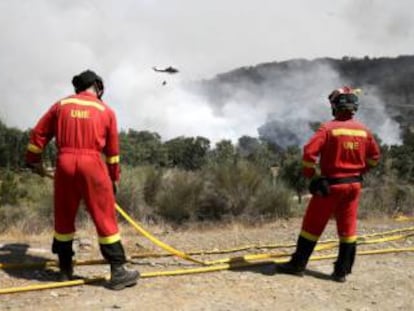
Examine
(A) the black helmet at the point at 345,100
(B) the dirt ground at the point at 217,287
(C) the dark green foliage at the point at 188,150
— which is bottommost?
(B) the dirt ground at the point at 217,287

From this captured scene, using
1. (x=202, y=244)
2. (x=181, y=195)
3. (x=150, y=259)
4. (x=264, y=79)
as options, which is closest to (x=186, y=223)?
(x=181, y=195)

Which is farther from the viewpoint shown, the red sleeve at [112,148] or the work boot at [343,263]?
the work boot at [343,263]

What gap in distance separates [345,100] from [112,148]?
102 inches

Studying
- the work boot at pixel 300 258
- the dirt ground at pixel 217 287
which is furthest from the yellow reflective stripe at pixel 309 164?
the dirt ground at pixel 217 287

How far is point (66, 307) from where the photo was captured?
577 cm

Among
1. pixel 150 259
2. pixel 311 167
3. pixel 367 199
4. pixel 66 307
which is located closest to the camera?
pixel 66 307

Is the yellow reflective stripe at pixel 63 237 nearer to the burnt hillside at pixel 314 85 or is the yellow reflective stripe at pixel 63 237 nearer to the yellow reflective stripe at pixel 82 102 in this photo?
the yellow reflective stripe at pixel 82 102

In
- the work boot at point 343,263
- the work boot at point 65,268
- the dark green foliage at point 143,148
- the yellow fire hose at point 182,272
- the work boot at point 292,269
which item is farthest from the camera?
the dark green foliage at point 143,148

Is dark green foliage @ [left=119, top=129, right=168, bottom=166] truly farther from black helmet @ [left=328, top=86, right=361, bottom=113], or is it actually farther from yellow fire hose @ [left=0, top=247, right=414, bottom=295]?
black helmet @ [left=328, top=86, right=361, bottom=113]

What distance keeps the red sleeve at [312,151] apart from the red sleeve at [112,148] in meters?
2.00

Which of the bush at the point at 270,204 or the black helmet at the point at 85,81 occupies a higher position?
the black helmet at the point at 85,81

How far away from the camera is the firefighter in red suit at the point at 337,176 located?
271 inches

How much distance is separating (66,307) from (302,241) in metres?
2.71

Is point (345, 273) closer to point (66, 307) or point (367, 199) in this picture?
point (66, 307)
